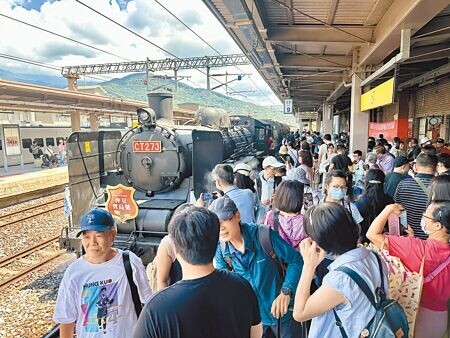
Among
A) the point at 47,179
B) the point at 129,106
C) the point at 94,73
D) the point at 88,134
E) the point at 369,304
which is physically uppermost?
the point at 94,73

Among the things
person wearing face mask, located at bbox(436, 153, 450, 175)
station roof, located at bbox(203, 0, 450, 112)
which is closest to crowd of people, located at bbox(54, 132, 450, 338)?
person wearing face mask, located at bbox(436, 153, 450, 175)

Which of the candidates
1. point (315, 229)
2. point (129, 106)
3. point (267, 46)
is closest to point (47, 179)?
point (129, 106)

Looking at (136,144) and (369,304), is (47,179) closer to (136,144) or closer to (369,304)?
(136,144)

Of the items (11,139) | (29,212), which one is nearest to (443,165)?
(29,212)

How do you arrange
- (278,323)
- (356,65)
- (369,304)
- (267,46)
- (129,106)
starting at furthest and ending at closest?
(129,106)
(356,65)
(267,46)
(278,323)
(369,304)

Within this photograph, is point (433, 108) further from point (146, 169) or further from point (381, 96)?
point (146, 169)

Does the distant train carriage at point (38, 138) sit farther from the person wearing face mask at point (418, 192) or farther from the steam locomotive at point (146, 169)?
the person wearing face mask at point (418, 192)

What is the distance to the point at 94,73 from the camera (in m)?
35.0

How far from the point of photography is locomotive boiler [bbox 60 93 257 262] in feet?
15.0

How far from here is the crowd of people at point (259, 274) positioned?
1.26 metres

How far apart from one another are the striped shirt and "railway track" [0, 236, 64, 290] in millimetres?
5170

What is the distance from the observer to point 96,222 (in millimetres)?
1850

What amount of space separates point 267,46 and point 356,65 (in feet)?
8.27

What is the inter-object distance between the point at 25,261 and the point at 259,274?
216 inches
